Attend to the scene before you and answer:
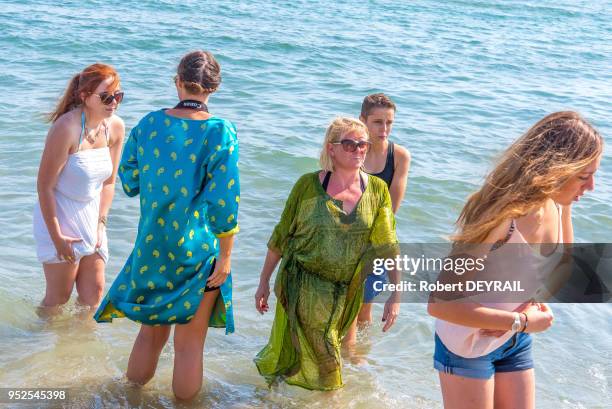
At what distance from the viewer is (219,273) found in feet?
14.1

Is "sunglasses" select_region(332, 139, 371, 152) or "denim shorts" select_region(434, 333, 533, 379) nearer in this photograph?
"denim shorts" select_region(434, 333, 533, 379)

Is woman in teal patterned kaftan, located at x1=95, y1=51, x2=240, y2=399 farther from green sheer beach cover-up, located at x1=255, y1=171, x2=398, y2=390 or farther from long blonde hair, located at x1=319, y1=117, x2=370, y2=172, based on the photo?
long blonde hair, located at x1=319, y1=117, x2=370, y2=172

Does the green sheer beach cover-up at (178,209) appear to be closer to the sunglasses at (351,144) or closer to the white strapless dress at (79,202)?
the sunglasses at (351,144)

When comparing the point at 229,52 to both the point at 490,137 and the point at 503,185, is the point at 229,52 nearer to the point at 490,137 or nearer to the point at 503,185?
the point at 490,137

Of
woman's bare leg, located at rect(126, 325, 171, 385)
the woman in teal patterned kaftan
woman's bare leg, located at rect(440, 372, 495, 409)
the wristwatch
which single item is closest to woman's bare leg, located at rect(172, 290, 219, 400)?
the woman in teal patterned kaftan

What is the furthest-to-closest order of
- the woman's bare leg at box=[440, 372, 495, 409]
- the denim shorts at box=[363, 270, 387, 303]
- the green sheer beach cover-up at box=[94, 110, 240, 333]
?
the denim shorts at box=[363, 270, 387, 303] < the green sheer beach cover-up at box=[94, 110, 240, 333] < the woman's bare leg at box=[440, 372, 495, 409]

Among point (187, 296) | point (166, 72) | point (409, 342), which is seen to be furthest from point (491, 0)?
point (187, 296)

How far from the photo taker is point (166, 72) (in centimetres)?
1377

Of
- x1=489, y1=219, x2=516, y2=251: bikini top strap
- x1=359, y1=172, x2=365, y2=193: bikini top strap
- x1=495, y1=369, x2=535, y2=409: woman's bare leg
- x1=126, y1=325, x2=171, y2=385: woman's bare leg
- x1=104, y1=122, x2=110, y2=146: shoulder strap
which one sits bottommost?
x1=126, y1=325, x2=171, y2=385: woman's bare leg

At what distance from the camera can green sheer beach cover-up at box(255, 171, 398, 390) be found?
4.51 meters

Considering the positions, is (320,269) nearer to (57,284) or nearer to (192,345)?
(192,345)

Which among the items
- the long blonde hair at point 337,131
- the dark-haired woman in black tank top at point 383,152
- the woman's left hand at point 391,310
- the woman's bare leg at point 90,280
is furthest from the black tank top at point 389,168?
the woman's bare leg at point 90,280

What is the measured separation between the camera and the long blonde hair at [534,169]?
10.4 ft

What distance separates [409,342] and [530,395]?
8.31 feet
